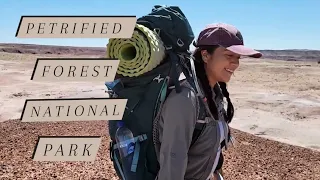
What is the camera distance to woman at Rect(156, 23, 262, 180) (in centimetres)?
196

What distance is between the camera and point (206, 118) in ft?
7.06

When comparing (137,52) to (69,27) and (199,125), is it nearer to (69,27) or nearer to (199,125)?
(199,125)

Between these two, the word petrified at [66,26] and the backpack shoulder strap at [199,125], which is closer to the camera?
the backpack shoulder strap at [199,125]

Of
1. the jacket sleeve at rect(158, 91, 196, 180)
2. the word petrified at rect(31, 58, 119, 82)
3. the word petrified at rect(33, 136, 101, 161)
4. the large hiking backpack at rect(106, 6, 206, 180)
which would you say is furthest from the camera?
the word petrified at rect(33, 136, 101, 161)

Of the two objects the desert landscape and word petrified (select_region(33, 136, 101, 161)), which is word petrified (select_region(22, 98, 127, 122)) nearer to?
word petrified (select_region(33, 136, 101, 161))

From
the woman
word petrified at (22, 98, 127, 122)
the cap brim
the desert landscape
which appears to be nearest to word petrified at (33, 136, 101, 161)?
word petrified at (22, 98, 127, 122)

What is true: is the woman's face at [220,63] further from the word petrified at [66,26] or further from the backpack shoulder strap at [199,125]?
the word petrified at [66,26]

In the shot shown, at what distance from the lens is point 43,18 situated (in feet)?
10.9

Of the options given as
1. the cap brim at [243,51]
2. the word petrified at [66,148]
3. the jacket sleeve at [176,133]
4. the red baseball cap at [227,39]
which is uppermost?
the red baseball cap at [227,39]

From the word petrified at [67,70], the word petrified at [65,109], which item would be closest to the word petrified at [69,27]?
the word petrified at [67,70]

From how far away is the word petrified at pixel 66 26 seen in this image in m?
3.26

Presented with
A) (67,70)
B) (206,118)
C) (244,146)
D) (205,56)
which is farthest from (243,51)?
(244,146)

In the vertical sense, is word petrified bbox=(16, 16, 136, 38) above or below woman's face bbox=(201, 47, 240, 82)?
above

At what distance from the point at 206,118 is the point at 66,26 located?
5.24 feet
